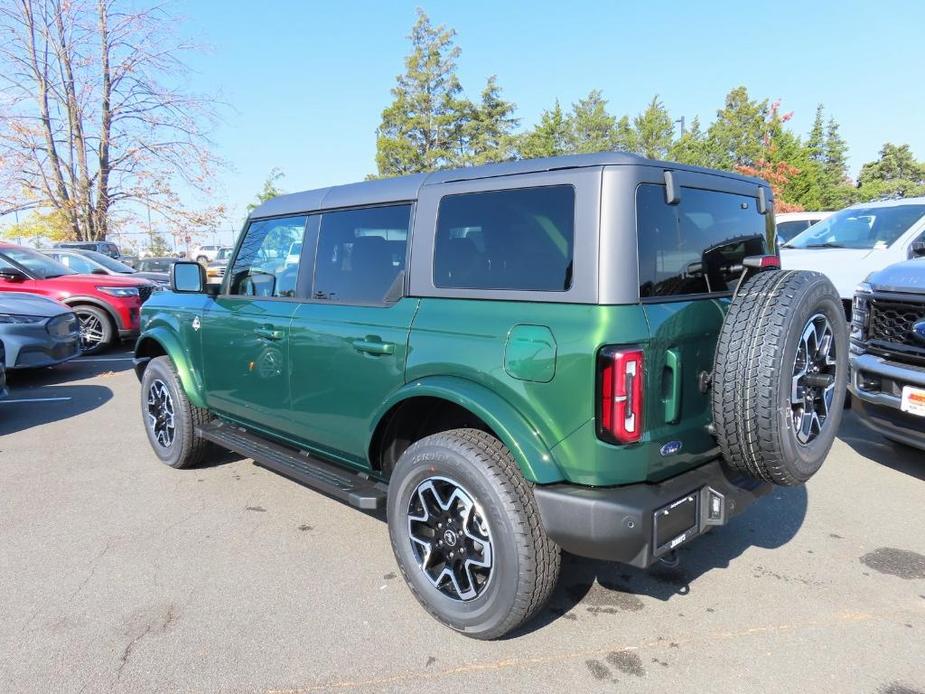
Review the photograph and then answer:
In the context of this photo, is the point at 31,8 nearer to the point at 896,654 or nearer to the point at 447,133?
the point at 447,133

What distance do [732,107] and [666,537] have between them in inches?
1577

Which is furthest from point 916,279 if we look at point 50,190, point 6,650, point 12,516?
point 50,190

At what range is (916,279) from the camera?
404 centimetres

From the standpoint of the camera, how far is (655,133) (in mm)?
32344

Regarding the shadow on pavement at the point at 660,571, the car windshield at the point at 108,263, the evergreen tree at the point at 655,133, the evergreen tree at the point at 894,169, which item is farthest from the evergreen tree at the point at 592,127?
the shadow on pavement at the point at 660,571

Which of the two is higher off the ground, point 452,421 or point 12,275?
point 12,275

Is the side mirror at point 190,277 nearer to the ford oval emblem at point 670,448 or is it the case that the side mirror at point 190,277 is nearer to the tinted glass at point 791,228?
the ford oval emblem at point 670,448

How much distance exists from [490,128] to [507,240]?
1315 inches

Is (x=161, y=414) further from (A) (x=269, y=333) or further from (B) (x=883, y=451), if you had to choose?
(B) (x=883, y=451)

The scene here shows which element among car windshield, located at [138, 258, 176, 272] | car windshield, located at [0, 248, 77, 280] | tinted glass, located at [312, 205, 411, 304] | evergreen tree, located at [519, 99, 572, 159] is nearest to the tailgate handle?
tinted glass, located at [312, 205, 411, 304]

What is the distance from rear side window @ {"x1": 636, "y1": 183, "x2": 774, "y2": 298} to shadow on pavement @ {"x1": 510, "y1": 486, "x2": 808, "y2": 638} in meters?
1.45

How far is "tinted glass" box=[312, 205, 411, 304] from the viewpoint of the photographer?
3074 millimetres

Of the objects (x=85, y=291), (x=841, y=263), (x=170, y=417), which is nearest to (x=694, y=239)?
(x=170, y=417)

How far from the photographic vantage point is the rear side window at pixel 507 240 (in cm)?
240
